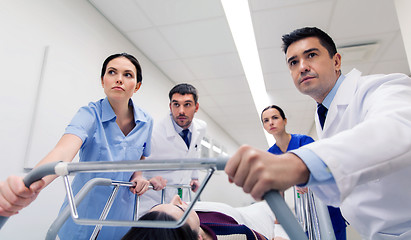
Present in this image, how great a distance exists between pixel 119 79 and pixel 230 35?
1.59 metres

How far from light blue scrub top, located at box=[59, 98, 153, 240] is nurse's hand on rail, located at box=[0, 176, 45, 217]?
376 mm

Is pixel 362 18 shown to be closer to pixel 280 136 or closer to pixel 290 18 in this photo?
pixel 290 18

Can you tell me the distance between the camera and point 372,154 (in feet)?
1.58

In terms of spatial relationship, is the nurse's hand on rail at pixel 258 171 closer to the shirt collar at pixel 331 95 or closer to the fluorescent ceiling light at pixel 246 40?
the shirt collar at pixel 331 95

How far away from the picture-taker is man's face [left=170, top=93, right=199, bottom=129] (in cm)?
198

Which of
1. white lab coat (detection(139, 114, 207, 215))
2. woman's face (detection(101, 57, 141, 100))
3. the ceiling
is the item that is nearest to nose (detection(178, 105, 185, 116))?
white lab coat (detection(139, 114, 207, 215))

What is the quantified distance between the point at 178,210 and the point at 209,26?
1811 mm

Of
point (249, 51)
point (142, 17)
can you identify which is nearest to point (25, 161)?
point (142, 17)

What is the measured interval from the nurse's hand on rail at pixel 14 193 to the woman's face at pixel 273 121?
2144 mm

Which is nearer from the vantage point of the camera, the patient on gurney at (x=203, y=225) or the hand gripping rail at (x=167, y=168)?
the hand gripping rail at (x=167, y=168)

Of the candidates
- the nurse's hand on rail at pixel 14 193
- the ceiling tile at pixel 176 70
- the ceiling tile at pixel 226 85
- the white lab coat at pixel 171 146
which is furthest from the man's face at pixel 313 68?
the ceiling tile at pixel 226 85

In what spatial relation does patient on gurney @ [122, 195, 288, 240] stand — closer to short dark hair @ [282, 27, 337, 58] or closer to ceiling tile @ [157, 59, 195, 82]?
short dark hair @ [282, 27, 337, 58]

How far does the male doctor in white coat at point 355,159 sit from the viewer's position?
414 millimetres

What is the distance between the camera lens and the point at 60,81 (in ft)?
5.64
